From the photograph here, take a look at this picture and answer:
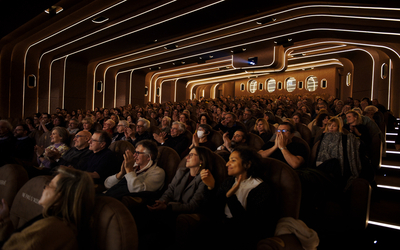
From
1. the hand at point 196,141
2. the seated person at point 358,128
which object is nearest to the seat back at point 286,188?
the hand at point 196,141

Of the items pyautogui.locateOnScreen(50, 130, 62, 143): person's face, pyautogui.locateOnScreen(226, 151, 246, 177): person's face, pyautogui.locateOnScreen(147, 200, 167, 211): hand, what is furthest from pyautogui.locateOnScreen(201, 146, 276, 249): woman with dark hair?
pyautogui.locateOnScreen(50, 130, 62, 143): person's face

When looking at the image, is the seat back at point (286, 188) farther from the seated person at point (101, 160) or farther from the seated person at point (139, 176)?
the seated person at point (101, 160)

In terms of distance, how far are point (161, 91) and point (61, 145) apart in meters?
17.0

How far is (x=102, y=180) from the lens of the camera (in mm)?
2676

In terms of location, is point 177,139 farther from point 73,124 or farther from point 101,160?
point 73,124

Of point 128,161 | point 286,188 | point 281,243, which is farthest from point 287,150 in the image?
point 128,161

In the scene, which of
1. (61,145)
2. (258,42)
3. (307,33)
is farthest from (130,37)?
(61,145)

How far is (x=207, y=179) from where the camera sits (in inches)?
80.7

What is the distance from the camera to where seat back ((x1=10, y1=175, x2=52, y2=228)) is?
4.67ft

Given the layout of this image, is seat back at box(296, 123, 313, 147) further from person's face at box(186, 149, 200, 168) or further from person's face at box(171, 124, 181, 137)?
person's face at box(186, 149, 200, 168)

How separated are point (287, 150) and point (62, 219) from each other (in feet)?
6.76

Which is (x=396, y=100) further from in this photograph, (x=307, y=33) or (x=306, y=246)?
(x=306, y=246)

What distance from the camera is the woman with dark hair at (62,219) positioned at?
100 centimetres

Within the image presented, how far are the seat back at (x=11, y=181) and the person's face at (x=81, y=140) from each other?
52.5 inches
